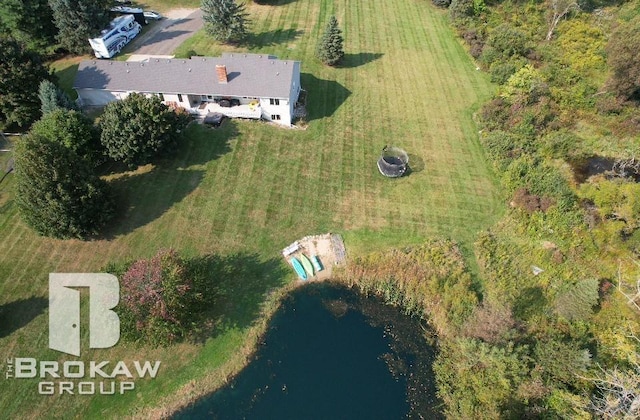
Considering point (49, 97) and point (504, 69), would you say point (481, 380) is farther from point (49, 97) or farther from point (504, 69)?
point (49, 97)

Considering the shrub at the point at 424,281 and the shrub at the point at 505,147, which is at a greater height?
the shrub at the point at 505,147

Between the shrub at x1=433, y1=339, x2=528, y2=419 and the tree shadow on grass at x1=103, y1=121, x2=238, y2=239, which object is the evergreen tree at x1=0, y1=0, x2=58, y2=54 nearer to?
the tree shadow on grass at x1=103, y1=121, x2=238, y2=239

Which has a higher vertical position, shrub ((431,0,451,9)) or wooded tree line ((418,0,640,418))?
shrub ((431,0,451,9))

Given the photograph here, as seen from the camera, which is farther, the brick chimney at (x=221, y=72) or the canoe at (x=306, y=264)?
the brick chimney at (x=221, y=72)

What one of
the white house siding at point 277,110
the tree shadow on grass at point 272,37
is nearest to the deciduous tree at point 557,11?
the tree shadow on grass at point 272,37

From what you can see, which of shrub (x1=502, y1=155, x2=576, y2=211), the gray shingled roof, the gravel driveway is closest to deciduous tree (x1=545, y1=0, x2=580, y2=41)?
shrub (x1=502, y1=155, x2=576, y2=211)

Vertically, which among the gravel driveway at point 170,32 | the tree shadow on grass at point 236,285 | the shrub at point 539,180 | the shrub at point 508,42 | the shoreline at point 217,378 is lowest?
the shoreline at point 217,378

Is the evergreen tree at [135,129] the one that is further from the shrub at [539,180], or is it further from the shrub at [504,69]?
the shrub at [504,69]

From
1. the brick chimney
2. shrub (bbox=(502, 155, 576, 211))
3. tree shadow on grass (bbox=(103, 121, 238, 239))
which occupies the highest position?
the brick chimney

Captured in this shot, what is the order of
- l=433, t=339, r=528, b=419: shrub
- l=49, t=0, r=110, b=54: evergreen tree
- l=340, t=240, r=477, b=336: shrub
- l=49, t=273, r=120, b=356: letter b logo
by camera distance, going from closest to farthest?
1. l=433, t=339, r=528, b=419: shrub
2. l=49, t=273, r=120, b=356: letter b logo
3. l=340, t=240, r=477, b=336: shrub
4. l=49, t=0, r=110, b=54: evergreen tree
